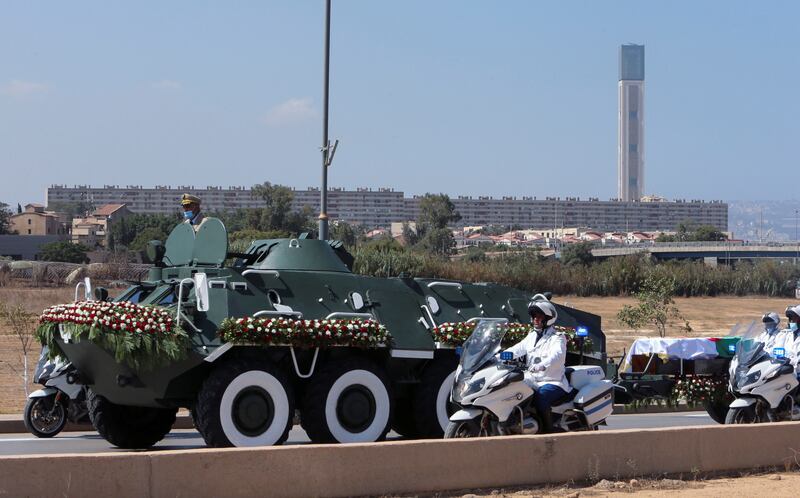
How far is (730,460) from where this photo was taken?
12.8 meters

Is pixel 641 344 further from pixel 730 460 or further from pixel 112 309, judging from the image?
pixel 112 309

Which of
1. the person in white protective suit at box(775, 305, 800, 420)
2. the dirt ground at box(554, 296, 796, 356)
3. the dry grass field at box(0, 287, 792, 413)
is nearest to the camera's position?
the person in white protective suit at box(775, 305, 800, 420)

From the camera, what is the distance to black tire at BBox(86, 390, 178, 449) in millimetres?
15672

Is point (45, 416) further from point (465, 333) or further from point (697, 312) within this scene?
point (697, 312)

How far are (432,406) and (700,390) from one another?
12.7 ft

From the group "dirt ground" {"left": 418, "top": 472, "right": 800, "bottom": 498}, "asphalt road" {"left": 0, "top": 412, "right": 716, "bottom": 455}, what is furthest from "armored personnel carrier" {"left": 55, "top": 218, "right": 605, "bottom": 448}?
"dirt ground" {"left": 418, "top": 472, "right": 800, "bottom": 498}

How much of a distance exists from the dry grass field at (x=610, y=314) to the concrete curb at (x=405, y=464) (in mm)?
5005

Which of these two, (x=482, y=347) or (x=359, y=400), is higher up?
(x=482, y=347)

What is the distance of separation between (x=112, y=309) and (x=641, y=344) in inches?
286

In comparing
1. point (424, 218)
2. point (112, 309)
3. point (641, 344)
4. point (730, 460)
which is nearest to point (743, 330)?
point (641, 344)

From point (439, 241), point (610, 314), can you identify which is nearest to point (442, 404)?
point (610, 314)

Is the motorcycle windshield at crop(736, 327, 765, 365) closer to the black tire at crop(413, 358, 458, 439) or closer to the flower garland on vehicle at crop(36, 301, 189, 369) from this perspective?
the black tire at crop(413, 358, 458, 439)

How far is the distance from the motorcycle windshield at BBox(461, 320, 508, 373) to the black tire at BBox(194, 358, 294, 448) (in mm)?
2626

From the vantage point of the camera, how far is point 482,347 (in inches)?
494
